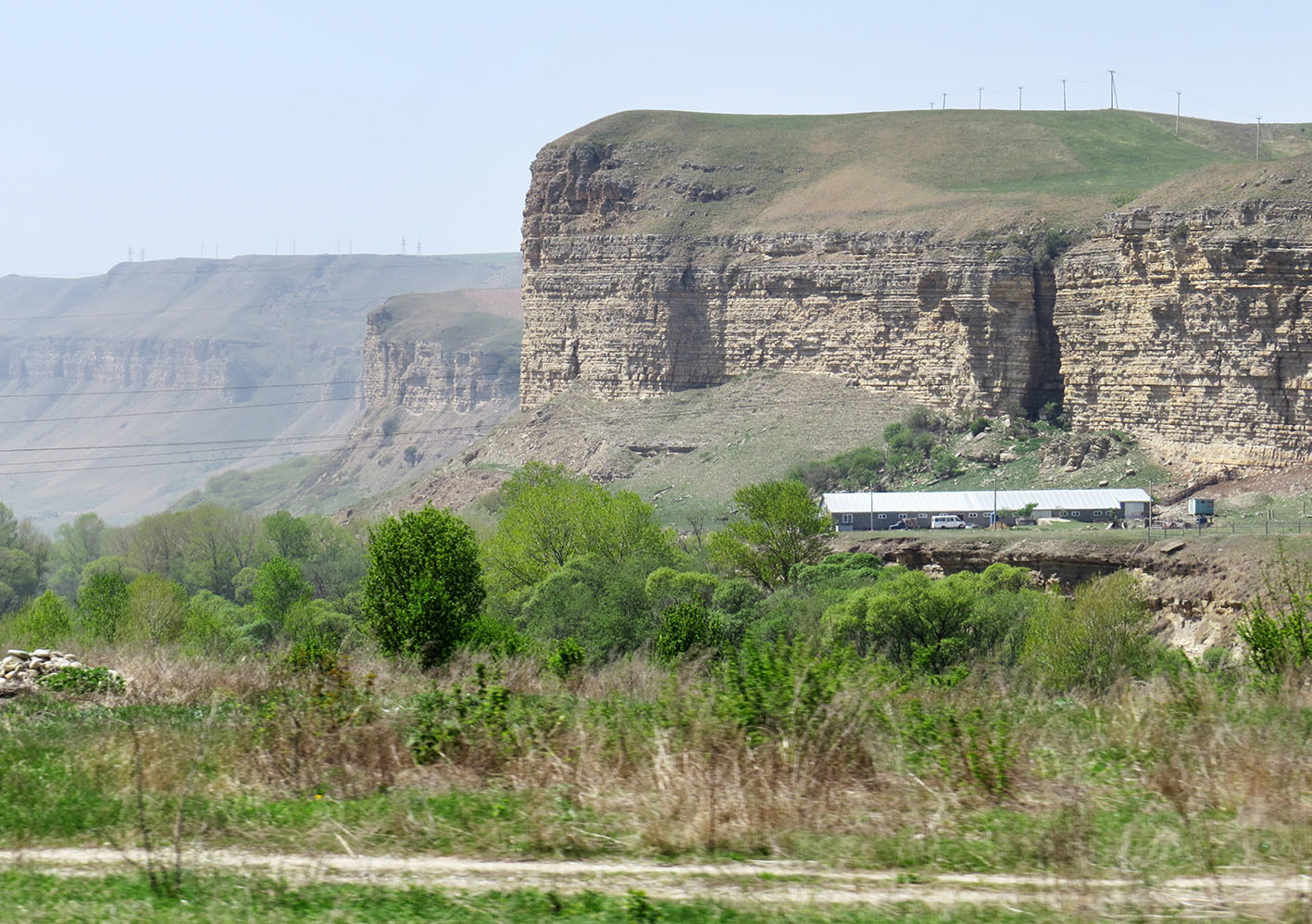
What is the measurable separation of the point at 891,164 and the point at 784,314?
46.4ft

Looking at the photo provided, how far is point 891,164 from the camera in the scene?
81.8 metres

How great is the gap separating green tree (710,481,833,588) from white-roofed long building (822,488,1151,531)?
4389mm

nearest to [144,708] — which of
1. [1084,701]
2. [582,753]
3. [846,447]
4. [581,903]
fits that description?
[582,753]

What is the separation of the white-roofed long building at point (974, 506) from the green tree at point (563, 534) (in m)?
7.90

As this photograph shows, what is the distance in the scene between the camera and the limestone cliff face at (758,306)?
2493 inches

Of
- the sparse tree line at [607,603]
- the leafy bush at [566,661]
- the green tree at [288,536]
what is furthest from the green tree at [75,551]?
the leafy bush at [566,661]

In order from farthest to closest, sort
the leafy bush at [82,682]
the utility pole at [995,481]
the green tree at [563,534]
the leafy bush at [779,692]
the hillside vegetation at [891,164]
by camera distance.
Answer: the hillside vegetation at [891,164], the utility pole at [995,481], the green tree at [563,534], the leafy bush at [82,682], the leafy bush at [779,692]

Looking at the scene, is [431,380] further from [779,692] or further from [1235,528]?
[779,692]

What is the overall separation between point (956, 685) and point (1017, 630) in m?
21.8

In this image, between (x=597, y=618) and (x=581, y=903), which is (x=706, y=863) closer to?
(x=581, y=903)

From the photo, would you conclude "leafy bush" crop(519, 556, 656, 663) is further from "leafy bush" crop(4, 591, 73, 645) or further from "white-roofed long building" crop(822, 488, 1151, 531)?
"white-roofed long building" crop(822, 488, 1151, 531)

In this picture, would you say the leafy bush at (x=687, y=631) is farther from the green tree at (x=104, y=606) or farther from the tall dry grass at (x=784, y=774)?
the green tree at (x=104, y=606)

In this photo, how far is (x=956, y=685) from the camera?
1495cm

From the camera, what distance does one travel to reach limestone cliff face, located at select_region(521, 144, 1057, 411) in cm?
6331
